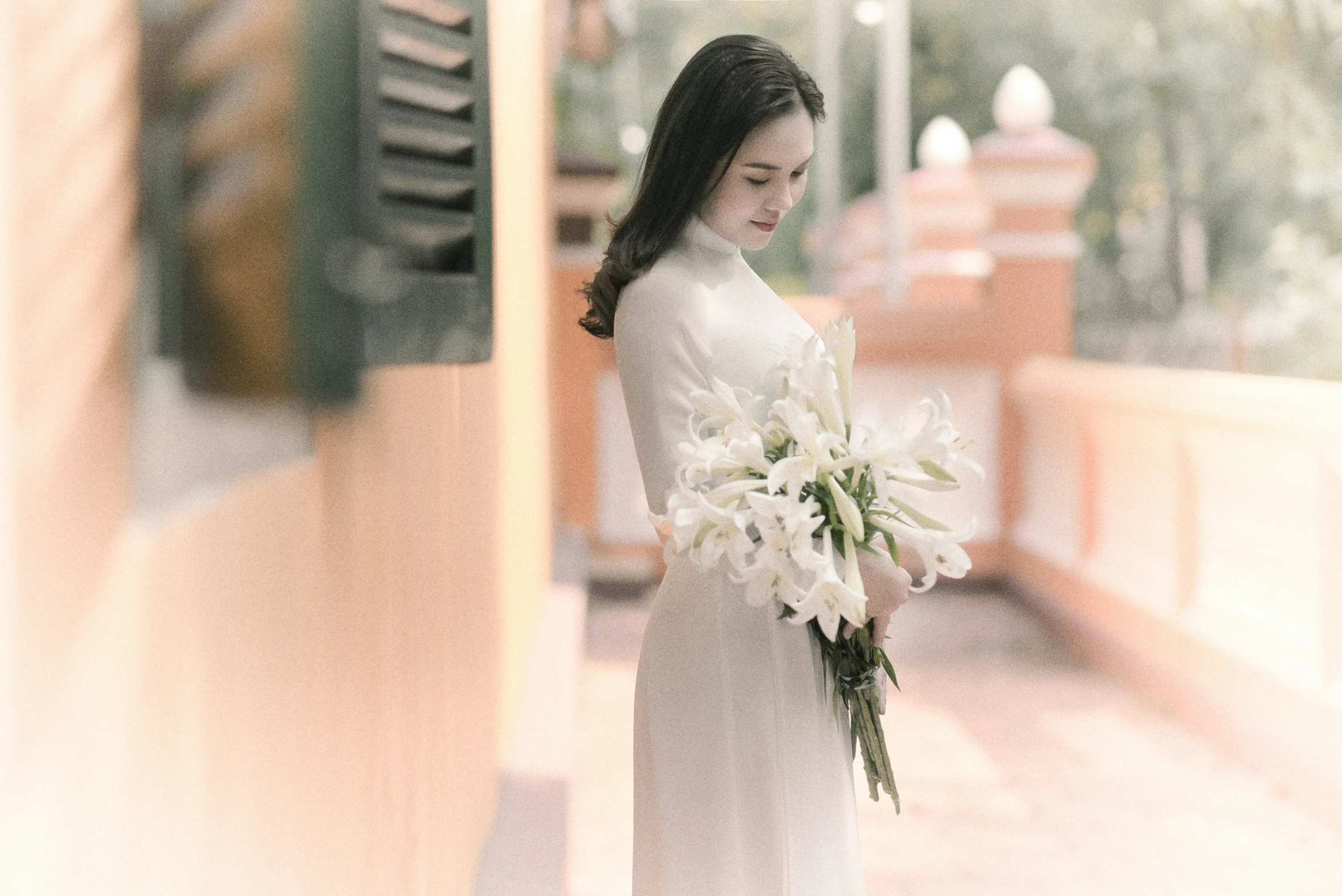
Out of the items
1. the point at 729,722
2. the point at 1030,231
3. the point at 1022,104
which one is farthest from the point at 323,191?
the point at 1022,104

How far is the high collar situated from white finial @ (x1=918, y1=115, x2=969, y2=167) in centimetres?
1665

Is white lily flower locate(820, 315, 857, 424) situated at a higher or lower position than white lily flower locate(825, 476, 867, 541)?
higher

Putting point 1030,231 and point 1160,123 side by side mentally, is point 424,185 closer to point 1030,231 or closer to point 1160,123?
point 1030,231

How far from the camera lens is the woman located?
76.8 inches

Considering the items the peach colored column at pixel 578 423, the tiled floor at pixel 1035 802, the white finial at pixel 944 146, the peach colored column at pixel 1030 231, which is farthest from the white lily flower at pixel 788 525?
the white finial at pixel 944 146

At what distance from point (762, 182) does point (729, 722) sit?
0.75 meters

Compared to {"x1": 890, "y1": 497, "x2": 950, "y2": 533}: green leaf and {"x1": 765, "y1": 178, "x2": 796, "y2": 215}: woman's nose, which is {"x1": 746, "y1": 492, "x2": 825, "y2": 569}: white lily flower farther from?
{"x1": 765, "y1": 178, "x2": 796, "y2": 215}: woman's nose

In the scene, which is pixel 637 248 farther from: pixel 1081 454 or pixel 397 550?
pixel 1081 454

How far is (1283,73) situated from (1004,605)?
15003mm

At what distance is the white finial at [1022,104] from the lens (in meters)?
8.92

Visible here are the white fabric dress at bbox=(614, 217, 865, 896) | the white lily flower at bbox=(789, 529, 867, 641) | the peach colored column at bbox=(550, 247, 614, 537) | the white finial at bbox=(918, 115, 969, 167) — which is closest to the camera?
the white lily flower at bbox=(789, 529, 867, 641)

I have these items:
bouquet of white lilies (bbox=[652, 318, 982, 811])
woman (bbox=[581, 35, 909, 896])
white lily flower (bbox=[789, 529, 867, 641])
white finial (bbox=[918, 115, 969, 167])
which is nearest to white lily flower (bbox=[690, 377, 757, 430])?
bouquet of white lilies (bbox=[652, 318, 982, 811])

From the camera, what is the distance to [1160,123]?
25891 mm

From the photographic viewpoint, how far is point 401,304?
204cm
